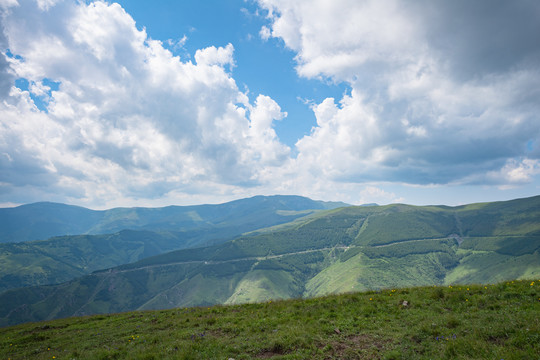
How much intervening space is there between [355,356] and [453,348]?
4.56m

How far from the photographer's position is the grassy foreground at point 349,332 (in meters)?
12.4

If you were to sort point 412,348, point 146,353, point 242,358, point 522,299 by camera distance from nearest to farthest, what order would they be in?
1. point 412,348
2. point 242,358
3. point 146,353
4. point 522,299

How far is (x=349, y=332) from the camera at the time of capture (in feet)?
53.0

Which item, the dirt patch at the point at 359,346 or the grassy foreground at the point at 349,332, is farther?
the dirt patch at the point at 359,346

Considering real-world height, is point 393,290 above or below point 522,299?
below

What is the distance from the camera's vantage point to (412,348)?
1301 cm

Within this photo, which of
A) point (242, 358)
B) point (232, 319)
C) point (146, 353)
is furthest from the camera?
point (232, 319)

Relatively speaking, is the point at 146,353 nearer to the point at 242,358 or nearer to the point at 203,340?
the point at 203,340

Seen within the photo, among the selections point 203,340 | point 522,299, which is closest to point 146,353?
point 203,340

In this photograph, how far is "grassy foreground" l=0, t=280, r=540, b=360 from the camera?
12.4m

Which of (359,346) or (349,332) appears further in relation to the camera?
(349,332)

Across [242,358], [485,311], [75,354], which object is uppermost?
[485,311]

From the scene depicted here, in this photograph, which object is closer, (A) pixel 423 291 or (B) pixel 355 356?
(B) pixel 355 356

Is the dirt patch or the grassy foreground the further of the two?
the dirt patch
